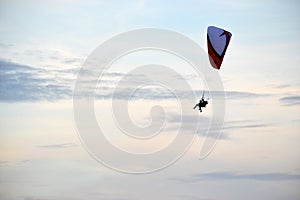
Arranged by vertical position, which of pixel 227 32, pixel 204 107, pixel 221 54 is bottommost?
pixel 204 107

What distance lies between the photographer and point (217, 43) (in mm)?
67875

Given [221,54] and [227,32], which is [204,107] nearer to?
[221,54]

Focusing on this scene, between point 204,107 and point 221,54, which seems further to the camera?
point 221,54

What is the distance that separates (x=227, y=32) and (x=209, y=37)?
3.65 m

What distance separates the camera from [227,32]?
68.9 metres

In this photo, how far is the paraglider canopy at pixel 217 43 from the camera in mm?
67625

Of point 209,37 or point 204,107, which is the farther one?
point 209,37

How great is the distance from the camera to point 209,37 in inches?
2689

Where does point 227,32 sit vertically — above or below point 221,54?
above

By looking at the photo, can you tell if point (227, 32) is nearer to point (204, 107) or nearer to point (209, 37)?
point (209, 37)

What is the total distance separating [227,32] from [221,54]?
4709 mm

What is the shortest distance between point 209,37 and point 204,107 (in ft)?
48.3

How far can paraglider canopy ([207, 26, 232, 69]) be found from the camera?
222 feet

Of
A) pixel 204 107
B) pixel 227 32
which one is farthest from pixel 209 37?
pixel 204 107
